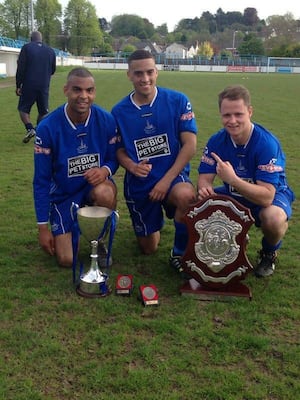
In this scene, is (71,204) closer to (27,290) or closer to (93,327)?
(27,290)

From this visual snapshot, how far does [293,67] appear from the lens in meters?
71.5

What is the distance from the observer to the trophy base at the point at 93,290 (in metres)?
3.39

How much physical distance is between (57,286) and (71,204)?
2.35 feet

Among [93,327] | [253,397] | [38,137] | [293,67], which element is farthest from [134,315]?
[293,67]

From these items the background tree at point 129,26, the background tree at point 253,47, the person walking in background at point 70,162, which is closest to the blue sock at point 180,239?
the person walking in background at point 70,162

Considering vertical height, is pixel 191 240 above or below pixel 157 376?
above

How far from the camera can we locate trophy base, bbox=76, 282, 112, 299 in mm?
3395

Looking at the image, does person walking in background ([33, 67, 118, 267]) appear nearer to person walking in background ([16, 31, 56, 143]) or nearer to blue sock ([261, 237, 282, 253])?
blue sock ([261, 237, 282, 253])

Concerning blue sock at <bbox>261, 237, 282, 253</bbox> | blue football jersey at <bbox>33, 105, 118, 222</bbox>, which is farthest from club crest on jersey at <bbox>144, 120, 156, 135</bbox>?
blue sock at <bbox>261, 237, 282, 253</bbox>

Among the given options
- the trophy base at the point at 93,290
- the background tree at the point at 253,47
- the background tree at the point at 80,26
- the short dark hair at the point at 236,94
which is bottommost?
the trophy base at the point at 93,290

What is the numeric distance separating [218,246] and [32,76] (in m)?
6.60

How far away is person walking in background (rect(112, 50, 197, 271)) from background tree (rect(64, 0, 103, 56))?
91.7 metres

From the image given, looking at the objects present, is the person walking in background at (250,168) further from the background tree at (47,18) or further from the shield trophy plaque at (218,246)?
the background tree at (47,18)

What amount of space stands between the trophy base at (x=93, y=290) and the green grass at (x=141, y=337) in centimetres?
7
